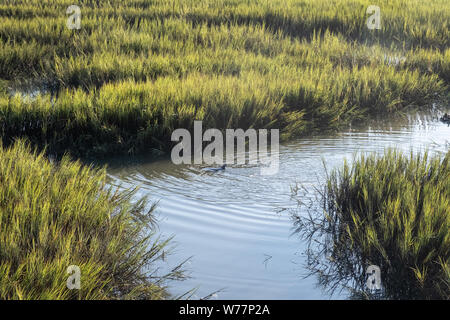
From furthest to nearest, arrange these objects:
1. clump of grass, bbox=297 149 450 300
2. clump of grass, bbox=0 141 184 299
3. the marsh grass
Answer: the marsh grass → clump of grass, bbox=297 149 450 300 → clump of grass, bbox=0 141 184 299

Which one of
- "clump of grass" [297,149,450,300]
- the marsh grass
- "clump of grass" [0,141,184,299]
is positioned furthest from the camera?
the marsh grass

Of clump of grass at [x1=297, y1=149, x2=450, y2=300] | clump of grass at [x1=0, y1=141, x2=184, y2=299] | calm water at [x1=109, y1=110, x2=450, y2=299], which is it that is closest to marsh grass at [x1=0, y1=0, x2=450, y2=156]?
calm water at [x1=109, y1=110, x2=450, y2=299]

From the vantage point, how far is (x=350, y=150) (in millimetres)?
5504

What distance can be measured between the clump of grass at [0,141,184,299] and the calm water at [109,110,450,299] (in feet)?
0.65

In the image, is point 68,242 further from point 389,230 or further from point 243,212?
point 389,230

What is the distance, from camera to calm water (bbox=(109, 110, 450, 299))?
9.75 feet

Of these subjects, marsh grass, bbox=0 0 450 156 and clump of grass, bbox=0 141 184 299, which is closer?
clump of grass, bbox=0 141 184 299

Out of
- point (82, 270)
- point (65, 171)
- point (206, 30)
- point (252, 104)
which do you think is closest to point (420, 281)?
point (82, 270)

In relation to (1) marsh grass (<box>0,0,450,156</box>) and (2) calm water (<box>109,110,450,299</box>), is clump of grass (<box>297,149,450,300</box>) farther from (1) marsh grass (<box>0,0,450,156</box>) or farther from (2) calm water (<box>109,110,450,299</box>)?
(1) marsh grass (<box>0,0,450,156</box>)

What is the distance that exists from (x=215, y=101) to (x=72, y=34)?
414 centimetres

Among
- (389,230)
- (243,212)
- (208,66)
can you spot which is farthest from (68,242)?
(208,66)

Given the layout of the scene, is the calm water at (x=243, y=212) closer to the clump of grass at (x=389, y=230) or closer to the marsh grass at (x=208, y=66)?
the clump of grass at (x=389, y=230)

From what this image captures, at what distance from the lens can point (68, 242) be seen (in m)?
2.59
